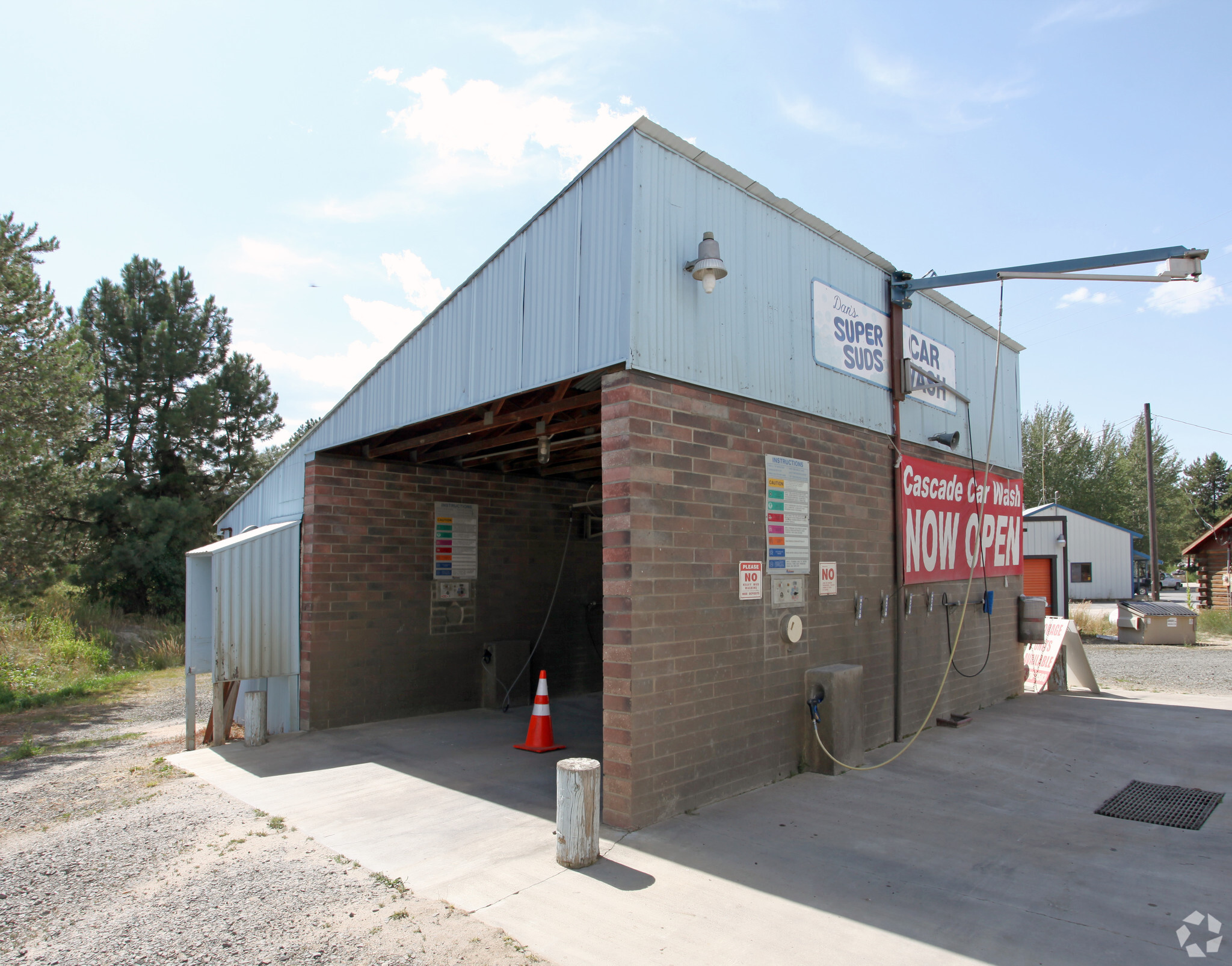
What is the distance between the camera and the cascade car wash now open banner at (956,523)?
8.82 m

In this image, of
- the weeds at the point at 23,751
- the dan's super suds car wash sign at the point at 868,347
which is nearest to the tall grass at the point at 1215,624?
the dan's super suds car wash sign at the point at 868,347

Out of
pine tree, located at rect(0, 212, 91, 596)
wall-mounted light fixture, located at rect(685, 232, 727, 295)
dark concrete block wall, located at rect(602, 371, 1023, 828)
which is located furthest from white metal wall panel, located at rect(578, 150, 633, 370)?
pine tree, located at rect(0, 212, 91, 596)

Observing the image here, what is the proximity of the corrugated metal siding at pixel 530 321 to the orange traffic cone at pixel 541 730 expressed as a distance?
3.10 meters

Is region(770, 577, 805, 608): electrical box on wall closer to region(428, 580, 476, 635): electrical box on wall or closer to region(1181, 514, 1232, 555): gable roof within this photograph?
region(428, 580, 476, 635): electrical box on wall

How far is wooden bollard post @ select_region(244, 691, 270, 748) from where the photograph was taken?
825 cm

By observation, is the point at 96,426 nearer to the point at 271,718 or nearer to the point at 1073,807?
the point at 271,718

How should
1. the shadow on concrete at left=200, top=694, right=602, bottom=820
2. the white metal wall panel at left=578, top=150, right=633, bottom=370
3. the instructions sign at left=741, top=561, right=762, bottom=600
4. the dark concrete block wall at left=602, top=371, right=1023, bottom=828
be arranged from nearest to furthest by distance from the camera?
the dark concrete block wall at left=602, top=371, right=1023, bottom=828 → the white metal wall panel at left=578, top=150, right=633, bottom=370 → the instructions sign at left=741, top=561, right=762, bottom=600 → the shadow on concrete at left=200, top=694, right=602, bottom=820

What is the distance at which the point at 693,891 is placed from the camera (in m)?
4.29

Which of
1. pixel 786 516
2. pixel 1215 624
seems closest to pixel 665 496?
pixel 786 516

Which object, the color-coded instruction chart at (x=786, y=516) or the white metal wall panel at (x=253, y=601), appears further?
the white metal wall panel at (x=253, y=601)

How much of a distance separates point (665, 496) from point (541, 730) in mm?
3543

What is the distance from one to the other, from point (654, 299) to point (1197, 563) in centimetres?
3146

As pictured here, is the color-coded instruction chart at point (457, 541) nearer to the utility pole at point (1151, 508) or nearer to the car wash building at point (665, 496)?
the car wash building at point (665, 496)

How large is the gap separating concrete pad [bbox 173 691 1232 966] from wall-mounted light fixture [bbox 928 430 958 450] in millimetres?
3612
